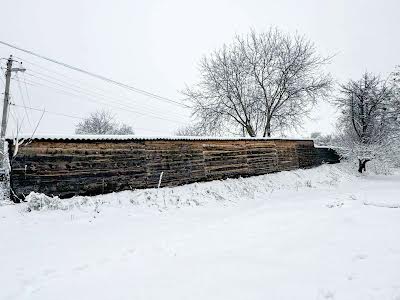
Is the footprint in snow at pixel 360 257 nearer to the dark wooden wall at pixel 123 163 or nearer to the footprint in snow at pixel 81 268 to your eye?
the footprint in snow at pixel 81 268

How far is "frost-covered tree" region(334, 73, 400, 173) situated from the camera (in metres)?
23.3

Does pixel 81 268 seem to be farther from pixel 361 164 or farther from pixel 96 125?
pixel 96 125

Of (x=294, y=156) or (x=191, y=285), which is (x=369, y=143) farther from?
(x=191, y=285)

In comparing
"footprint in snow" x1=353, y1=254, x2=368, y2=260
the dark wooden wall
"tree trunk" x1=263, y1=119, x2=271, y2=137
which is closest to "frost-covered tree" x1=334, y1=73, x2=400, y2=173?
"tree trunk" x1=263, y1=119, x2=271, y2=137

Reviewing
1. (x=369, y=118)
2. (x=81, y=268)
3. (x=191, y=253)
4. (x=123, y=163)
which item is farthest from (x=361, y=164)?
(x=81, y=268)

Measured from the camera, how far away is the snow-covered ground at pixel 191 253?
11.6 feet

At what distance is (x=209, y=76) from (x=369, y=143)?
15.3m

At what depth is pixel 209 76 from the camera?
1024 inches

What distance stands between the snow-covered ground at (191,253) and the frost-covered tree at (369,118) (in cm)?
1905

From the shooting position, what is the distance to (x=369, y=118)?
81.8 feet

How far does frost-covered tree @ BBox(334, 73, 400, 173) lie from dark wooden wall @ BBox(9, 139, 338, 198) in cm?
1188

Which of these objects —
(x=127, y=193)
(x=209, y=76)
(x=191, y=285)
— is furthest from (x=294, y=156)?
(x=191, y=285)

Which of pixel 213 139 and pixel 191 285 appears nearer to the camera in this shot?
pixel 191 285

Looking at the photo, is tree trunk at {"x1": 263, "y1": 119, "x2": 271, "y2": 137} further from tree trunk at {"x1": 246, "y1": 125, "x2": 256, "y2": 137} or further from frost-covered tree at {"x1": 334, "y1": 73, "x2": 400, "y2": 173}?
frost-covered tree at {"x1": 334, "y1": 73, "x2": 400, "y2": 173}
